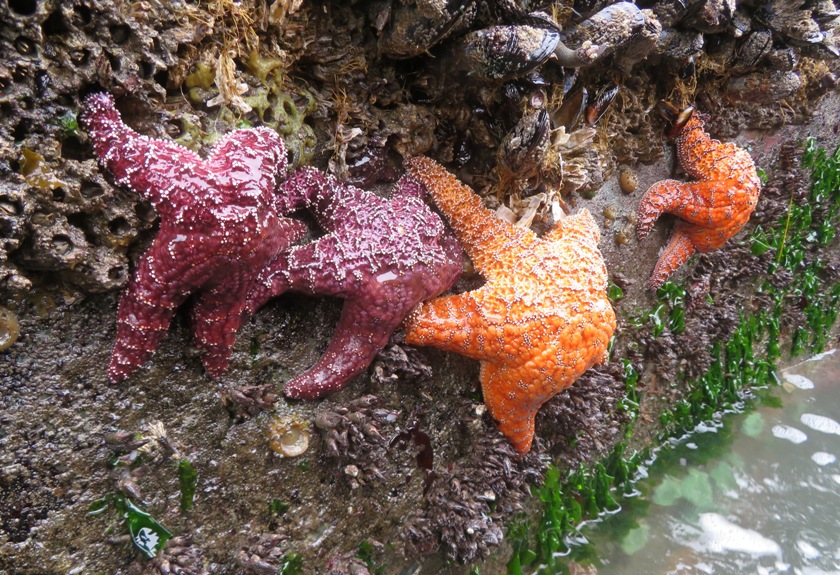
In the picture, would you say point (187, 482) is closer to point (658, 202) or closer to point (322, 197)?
point (322, 197)

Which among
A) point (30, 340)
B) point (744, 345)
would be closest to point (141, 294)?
point (30, 340)

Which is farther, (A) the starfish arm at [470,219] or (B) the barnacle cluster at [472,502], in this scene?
(B) the barnacle cluster at [472,502]

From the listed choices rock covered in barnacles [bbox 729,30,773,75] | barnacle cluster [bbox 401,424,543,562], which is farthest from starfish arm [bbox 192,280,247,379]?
rock covered in barnacles [bbox 729,30,773,75]

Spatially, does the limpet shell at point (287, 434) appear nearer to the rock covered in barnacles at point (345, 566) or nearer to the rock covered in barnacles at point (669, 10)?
the rock covered in barnacles at point (345, 566)

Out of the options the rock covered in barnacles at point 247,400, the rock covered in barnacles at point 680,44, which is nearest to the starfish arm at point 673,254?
the rock covered in barnacles at point 680,44

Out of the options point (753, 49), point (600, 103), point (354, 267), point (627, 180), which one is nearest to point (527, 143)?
point (600, 103)

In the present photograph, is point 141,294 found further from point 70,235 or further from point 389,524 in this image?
point 389,524
